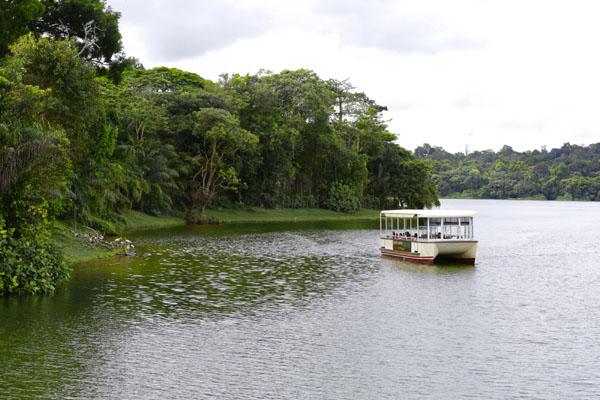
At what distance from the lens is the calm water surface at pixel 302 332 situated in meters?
15.2

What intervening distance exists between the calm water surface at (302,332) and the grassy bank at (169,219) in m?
2.21

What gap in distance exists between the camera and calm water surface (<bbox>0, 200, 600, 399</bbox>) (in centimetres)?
1520

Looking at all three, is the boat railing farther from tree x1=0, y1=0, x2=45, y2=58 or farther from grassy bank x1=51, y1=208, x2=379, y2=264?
tree x1=0, y1=0, x2=45, y2=58

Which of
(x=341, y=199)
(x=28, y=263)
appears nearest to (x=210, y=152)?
(x=341, y=199)

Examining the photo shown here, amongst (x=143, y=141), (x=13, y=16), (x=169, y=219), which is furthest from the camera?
(x=169, y=219)

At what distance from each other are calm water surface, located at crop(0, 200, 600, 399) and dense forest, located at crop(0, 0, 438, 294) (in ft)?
14.7

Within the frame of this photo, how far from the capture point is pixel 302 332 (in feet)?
67.1

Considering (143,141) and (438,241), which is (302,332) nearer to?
(438,241)

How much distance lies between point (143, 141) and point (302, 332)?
4850 centimetres

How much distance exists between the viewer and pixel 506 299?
27078 mm

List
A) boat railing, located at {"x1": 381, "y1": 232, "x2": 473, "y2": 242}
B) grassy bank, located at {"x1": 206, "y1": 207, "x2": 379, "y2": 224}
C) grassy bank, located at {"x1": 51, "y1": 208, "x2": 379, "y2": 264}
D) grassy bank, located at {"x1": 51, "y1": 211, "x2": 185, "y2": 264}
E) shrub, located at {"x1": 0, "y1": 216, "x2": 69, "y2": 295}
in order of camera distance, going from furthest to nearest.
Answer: grassy bank, located at {"x1": 206, "y1": 207, "x2": 379, "y2": 224} → boat railing, located at {"x1": 381, "y1": 232, "x2": 473, "y2": 242} → grassy bank, located at {"x1": 51, "y1": 208, "x2": 379, "y2": 264} → grassy bank, located at {"x1": 51, "y1": 211, "x2": 185, "y2": 264} → shrub, located at {"x1": 0, "y1": 216, "x2": 69, "y2": 295}

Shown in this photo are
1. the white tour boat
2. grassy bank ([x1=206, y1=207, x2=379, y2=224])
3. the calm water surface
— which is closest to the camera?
the calm water surface

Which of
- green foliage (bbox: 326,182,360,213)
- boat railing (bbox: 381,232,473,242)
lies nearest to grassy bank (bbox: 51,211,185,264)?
boat railing (bbox: 381,232,473,242)

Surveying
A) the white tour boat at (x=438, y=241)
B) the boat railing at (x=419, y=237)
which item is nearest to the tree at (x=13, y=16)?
the white tour boat at (x=438, y=241)
